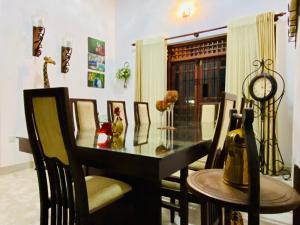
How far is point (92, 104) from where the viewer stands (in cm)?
284

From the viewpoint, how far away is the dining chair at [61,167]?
1.13 metres

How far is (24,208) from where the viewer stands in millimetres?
2170

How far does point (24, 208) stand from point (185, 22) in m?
4.12

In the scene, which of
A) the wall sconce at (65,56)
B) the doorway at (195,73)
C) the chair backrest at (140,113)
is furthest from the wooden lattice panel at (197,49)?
the wall sconce at (65,56)

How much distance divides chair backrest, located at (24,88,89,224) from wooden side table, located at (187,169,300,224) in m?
0.63

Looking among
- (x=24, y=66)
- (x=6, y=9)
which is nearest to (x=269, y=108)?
(x=24, y=66)

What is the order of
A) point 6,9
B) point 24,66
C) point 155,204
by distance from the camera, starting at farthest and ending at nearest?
point 24,66
point 6,9
point 155,204

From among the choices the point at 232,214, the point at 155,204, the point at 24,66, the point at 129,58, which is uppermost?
the point at 129,58

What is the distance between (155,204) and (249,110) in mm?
1017

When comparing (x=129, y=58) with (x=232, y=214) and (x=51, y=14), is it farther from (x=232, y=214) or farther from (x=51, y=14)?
(x=232, y=214)

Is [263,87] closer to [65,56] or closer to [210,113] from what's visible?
[210,113]

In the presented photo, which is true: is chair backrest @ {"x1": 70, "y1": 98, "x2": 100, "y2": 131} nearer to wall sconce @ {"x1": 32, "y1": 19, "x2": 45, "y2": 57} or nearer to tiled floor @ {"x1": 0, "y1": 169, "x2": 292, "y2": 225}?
tiled floor @ {"x1": 0, "y1": 169, "x2": 292, "y2": 225}

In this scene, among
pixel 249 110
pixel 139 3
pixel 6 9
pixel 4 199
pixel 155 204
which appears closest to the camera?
pixel 249 110

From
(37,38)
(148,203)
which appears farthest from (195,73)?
(148,203)
